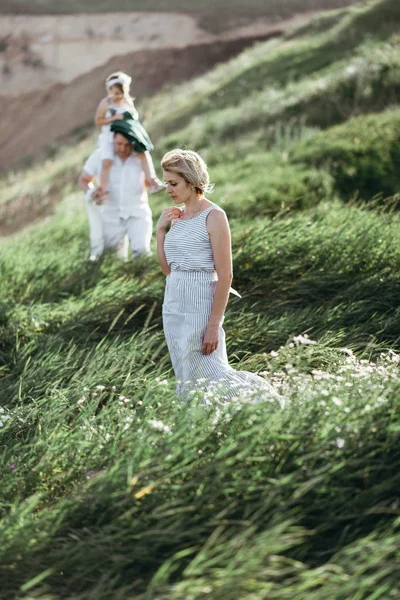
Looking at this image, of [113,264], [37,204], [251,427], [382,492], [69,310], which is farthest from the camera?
[37,204]

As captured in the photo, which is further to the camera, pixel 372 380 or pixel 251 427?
pixel 372 380

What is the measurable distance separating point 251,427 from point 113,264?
4174mm

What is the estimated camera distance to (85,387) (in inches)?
195

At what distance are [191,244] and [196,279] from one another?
0.66 ft

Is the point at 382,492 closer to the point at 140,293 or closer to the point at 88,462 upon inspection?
the point at 88,462

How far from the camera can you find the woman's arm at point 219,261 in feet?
16.3

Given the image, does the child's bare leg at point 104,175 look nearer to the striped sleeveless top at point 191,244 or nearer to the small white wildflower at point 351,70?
the striped sleeveless top at point 191,244

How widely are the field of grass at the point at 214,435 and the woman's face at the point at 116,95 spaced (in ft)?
5.20

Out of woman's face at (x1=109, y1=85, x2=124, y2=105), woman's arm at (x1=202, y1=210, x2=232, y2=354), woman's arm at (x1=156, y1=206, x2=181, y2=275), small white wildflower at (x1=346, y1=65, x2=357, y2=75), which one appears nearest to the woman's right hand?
woman's arm at (x1=156, y1=206, x2=181, y2=275)

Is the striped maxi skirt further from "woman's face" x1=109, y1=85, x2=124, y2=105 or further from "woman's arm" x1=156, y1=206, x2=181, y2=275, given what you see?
"woman's face" x1=109, y1=85, x2=124, y2=105

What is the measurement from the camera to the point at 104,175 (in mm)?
8711

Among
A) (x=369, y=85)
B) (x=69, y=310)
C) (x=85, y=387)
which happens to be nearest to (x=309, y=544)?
(x=85, y=387)

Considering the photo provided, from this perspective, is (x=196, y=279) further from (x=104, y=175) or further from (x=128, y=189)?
(x=104, y=175)

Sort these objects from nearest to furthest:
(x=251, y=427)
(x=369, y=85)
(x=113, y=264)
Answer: (x=251, y=427) → (x=113, y=264) → (x=369, y=85)
